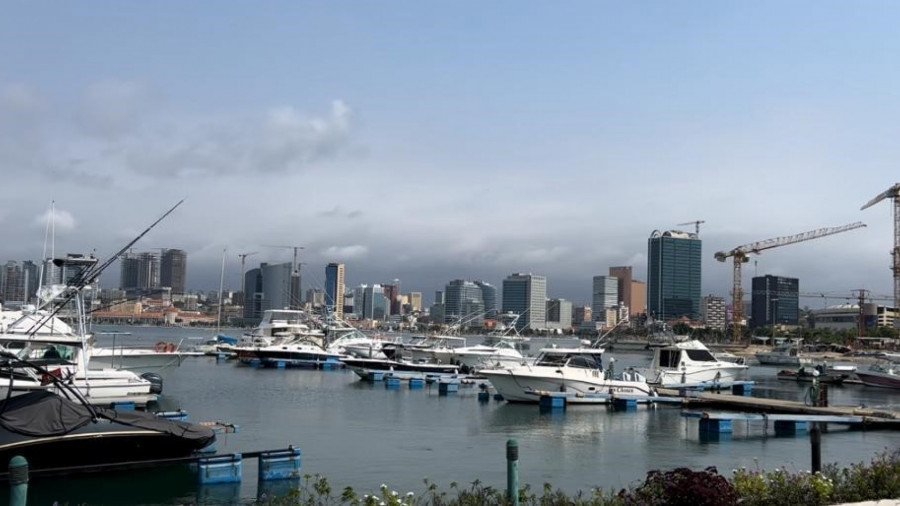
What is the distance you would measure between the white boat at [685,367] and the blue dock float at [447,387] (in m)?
12.0

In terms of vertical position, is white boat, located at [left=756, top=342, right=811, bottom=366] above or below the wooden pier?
below

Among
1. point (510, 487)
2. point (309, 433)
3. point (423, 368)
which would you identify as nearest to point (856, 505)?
point (510, 487)

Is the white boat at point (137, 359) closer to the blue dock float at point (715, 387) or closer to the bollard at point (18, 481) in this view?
the blue dock float at point (715, 387)

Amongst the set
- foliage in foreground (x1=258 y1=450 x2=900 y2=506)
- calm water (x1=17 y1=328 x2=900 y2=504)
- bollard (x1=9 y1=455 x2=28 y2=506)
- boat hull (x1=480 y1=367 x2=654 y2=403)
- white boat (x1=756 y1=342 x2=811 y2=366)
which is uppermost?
bollard (x1=9 y1=455 x2=28 y2=506)

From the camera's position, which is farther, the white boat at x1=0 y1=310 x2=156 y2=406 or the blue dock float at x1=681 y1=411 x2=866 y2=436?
the blue dock float at x1=681 y1=411 x2=866 y2=436

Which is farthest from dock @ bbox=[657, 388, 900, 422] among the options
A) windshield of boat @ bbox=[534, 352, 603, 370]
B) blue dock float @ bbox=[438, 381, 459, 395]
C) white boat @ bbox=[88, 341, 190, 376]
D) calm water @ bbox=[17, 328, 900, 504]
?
white boat @ bbox=[88, 341, 190, 376]

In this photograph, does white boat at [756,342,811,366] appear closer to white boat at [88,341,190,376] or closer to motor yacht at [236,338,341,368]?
motor yacht at [236,338,341,368]

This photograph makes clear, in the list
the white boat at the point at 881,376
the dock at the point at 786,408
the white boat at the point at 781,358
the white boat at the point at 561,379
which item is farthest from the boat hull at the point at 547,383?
the white boat at the point at 781,358

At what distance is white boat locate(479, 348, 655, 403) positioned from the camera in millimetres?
42312

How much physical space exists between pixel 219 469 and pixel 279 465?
4.64ft

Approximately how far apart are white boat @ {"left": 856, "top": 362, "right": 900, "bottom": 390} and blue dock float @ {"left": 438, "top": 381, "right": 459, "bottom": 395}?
112 ft

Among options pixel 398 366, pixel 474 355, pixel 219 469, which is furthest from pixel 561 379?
pixel 474 355

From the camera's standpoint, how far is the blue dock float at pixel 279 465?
67.6 ft

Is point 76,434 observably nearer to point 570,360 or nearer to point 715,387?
point 570,360
